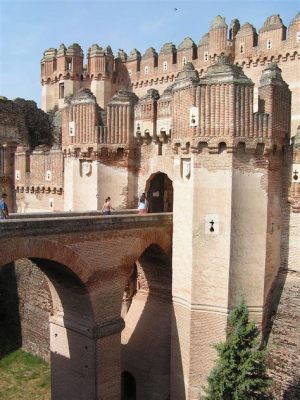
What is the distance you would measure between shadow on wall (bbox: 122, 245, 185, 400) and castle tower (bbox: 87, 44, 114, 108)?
2078cm

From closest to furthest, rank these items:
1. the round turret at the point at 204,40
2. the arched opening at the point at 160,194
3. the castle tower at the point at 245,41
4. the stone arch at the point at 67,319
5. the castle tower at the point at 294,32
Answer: the stone arch at the point at 67,319
the arched opening at the point at 160,194
the castle tower at the point at 294,32
the castle tower at the point at 245,41
the round turret at the point at 204,40

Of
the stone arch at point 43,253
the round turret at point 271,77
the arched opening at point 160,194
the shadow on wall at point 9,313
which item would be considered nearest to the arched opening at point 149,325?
the arched opening at point 160,194

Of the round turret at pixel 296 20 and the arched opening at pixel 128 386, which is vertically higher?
the round turret at pixel 296 20

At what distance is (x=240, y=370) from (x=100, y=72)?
27807mm

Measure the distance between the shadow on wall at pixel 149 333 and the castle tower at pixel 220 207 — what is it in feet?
6.74

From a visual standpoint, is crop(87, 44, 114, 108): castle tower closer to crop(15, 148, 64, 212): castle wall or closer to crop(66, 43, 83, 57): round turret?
crop(66, 43, 83, 57): round turret

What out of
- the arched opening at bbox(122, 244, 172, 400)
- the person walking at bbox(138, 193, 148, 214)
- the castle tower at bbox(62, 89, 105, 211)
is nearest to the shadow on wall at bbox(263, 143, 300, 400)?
the arched opening at bbox(122, 244, 172, 400)

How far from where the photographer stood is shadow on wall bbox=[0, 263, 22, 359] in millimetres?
21250

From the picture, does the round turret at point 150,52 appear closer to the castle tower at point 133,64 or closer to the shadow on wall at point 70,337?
the castle tower at point 133,64

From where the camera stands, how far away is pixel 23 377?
18594 millimetres

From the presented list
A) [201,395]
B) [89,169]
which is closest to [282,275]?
[201,395]

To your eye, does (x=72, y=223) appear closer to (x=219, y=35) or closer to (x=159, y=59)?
(x=219, y=35)

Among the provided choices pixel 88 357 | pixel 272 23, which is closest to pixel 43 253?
pixel 88 357

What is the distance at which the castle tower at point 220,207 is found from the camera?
13695mm
